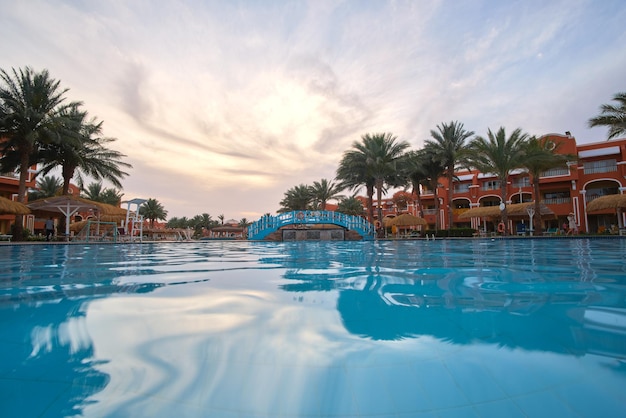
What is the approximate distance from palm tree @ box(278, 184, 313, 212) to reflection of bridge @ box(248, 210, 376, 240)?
17.3 metres

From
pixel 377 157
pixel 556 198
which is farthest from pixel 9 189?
pixel 556 198

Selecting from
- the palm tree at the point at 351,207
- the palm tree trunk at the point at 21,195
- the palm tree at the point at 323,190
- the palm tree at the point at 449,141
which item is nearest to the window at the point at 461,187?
the palm tree at the point at 449,141

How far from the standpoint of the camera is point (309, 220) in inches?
1091

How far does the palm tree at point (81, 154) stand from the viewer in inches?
880

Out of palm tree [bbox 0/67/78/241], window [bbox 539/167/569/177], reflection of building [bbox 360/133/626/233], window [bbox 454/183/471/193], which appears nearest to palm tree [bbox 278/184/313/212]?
reflection of building [bbox 360/133/626/233]

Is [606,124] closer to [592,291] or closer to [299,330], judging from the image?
[592,291]

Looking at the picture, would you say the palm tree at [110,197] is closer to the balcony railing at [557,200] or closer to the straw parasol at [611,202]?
the straw parasol at [611,202]

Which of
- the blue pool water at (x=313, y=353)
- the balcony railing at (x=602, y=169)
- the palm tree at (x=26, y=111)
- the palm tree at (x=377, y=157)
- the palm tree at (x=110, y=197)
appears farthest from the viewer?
the palm tree at (x=110, y=197)

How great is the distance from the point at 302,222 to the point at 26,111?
18.9 metres

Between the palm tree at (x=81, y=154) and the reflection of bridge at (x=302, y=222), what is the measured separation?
11204mm

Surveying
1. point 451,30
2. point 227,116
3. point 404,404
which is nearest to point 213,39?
point 227,116

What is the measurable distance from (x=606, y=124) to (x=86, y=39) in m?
26.9

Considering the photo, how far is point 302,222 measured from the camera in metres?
27.5

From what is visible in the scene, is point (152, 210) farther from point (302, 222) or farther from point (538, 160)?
point (538, 160)
